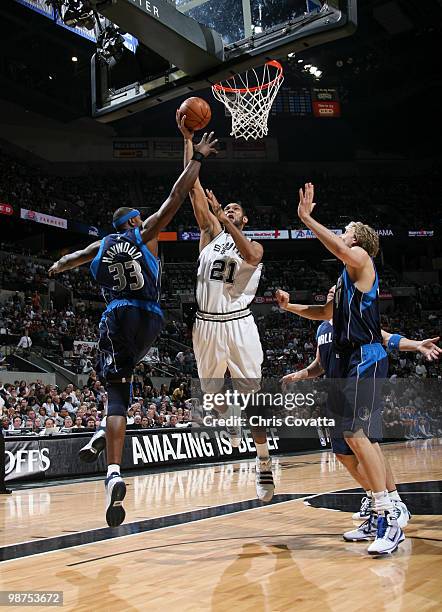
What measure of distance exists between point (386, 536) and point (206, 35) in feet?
14.4

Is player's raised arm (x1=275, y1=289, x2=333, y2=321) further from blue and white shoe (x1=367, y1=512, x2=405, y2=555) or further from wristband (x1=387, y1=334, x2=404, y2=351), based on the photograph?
blue and white shoe (x1=367, y1=512, x2=405, y2=555)

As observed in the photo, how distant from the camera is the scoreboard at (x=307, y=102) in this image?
95.0 ft

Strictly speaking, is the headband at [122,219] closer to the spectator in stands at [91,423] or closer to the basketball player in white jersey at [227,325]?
the basketball player in white jersey at [227,325]

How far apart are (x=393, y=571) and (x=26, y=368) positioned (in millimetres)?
14079

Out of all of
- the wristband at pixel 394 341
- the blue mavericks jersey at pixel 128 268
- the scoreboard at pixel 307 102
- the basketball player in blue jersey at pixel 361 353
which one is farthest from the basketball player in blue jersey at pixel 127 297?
the scoreboard at pixel 307 102

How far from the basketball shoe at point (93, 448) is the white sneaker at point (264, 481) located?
1.49m

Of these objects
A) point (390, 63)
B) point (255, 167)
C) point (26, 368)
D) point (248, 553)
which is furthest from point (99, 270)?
point (255, 167)

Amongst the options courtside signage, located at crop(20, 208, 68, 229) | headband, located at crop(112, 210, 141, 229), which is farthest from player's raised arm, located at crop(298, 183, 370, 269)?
courtside signage, located at crop(20, 208, 68, 229)

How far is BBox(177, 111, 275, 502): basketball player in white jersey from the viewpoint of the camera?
5527 millimetres

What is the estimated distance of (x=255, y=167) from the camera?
103ft

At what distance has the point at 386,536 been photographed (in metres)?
4.73

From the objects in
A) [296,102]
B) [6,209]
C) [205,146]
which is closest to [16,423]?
[205,146]

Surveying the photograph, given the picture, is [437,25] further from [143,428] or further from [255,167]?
[143,428]

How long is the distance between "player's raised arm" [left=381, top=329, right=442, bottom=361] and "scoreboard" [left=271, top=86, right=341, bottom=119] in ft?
81.3
